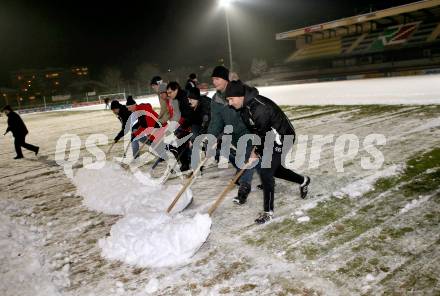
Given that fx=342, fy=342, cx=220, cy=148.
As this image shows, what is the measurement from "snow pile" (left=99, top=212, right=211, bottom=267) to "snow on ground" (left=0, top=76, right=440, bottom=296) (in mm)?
Answer: 14

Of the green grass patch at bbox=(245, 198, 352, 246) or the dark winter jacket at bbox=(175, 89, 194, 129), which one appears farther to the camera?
the dark winter jacket at bbox=(175, 89, 194, 129)

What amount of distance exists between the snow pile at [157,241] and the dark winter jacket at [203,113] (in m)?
1.97

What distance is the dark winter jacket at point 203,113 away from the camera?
549 cm

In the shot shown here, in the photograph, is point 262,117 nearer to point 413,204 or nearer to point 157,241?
point 157,241

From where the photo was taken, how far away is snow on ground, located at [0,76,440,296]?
2906 millimetres

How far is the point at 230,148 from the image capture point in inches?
209

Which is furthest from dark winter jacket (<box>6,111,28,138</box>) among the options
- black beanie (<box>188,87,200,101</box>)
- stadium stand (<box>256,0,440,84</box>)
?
stadium stand (<box>256,0,440,84</box>)

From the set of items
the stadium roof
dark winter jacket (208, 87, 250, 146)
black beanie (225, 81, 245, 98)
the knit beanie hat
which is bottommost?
dark winter jacket (208, 87, 250, 146)

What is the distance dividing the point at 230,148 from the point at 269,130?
1568mm

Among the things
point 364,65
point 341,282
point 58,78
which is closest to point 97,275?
point 341,282

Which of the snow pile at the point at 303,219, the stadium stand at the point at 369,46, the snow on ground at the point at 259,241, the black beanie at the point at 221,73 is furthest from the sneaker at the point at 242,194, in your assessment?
the stadium stand at the point at 369,46

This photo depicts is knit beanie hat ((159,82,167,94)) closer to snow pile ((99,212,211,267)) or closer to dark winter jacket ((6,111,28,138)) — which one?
snow pile ((99,212,211,267))

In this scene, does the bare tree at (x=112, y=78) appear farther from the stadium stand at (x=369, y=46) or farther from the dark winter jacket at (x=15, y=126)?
the dark winter jacket at (x=15, y=126)

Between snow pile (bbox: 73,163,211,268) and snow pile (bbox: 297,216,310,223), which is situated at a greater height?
snow pile (bbox: 73,163,211,268)
